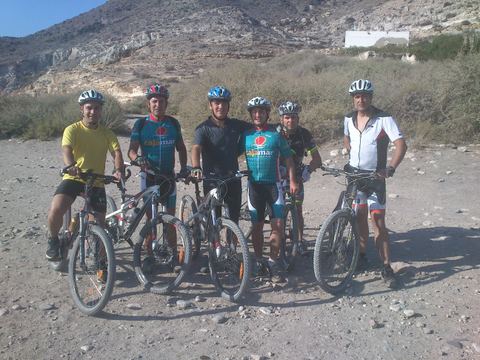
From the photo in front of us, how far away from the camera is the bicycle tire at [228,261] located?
13.4 ft

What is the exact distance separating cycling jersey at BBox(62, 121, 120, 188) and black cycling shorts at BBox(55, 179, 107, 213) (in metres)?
0.04

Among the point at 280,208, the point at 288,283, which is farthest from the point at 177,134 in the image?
the point at 288,283

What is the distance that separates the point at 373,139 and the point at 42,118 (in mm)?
→ 13217

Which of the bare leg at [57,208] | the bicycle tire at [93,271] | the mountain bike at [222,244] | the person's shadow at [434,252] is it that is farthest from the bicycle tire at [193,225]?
the person's shadow at [434,252]

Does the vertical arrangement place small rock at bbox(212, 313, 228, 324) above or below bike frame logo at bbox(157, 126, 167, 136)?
below

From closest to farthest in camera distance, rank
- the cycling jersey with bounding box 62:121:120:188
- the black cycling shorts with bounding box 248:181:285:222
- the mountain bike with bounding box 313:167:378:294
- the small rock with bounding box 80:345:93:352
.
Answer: the small rock with bounding box 80:345:93:352 → the mountain bike with bounding box 313:167:378:294 → the cycling jersey with bounding box 62:121:120:188 → the black cycling shorts with bounding box 248:181:285:222

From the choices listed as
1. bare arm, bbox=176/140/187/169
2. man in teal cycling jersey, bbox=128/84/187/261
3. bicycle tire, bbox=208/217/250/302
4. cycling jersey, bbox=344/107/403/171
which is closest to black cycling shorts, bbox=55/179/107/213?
man in teal cycling jersey, bbox=128/84/187/261

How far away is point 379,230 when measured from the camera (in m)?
4.57

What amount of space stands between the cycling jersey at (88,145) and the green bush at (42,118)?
10336mm

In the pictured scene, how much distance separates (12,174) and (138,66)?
26.1m

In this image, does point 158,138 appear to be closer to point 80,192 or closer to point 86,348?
point 80,192

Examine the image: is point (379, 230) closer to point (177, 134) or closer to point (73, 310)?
point (177, 134)

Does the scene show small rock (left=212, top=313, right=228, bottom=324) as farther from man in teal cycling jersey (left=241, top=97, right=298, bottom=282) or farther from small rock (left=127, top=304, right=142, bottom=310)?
man in teal cycling jersey (left=241, top=97, right=298, bottom=282)

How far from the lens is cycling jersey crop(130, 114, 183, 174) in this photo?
466 centimetres
